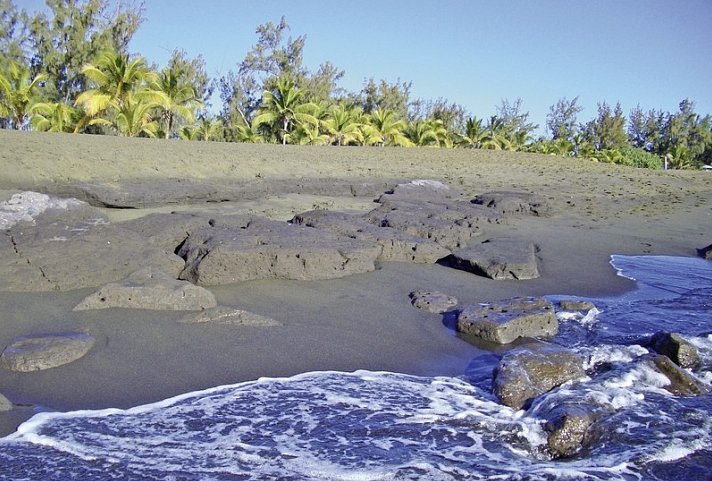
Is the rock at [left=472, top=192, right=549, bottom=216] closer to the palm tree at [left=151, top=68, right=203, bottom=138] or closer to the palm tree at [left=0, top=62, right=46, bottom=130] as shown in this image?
the palm tree at [left=151, top=68, right=203, bottom=138]

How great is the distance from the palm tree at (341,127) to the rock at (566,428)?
25.7 m

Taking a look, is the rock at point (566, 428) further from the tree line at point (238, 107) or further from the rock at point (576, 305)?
the tree line at point (238, 107)

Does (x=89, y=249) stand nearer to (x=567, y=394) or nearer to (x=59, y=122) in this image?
(x=567, y=394)

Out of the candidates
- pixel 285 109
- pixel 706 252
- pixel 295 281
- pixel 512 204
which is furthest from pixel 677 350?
pixel 285 109

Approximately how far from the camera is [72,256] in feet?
19.6

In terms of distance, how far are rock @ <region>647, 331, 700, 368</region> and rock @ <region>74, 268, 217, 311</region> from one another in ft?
11.7

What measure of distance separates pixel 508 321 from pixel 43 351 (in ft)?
11.1

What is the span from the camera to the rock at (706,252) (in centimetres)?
909

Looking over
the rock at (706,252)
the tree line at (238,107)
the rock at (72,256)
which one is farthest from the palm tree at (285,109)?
the rock at (72,256)

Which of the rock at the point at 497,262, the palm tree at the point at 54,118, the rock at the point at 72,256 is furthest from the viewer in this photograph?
the palm tree at the point at 54,118

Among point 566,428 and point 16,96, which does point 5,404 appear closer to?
point 566,428

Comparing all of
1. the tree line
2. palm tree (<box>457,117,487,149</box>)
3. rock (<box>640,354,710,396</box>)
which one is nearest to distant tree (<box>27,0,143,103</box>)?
the tree line

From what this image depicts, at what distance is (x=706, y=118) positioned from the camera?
4816 centimetres

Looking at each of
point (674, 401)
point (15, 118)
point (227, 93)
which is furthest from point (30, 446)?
point (227, 93)
